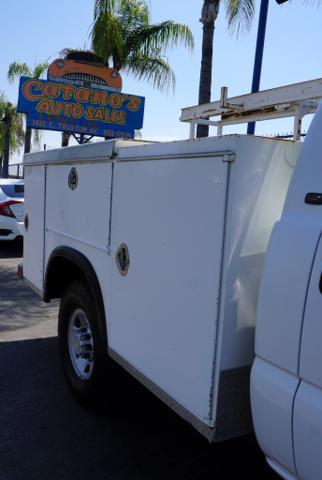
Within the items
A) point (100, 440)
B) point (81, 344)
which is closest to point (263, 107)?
point (81, 344)

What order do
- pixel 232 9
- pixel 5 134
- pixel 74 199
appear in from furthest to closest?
pixel 5 134 < pixel 232 9 < pixel 74 199

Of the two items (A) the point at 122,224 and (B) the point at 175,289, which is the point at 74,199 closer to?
(A) the point at 122,224

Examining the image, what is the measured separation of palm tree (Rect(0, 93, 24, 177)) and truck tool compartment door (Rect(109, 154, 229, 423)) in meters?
29.5

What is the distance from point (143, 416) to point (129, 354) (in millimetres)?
966

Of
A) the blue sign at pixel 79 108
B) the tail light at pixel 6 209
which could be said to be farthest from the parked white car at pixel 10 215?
the blue sign at pixel 79 108

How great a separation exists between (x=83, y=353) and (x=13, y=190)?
7.52 metres

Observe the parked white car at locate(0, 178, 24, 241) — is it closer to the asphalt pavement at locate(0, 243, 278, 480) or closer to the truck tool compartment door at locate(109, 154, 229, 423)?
the asphalt pavement at locate(0, 243, 278, 480)

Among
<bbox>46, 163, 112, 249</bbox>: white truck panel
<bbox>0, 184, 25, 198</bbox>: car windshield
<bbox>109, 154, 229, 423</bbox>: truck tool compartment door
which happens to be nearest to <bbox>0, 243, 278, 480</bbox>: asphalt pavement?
<bbox>109, 154, 229, 423</bbox>: truck tool compartment door

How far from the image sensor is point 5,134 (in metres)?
31.7

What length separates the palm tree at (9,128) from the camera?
30.7 meters

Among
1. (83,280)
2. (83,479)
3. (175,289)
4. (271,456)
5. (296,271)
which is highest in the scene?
(296,271)

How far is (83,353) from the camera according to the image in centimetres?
352

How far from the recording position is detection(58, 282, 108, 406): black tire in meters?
3.22

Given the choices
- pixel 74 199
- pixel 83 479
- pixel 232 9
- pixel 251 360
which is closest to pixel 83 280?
pixel 74 199
